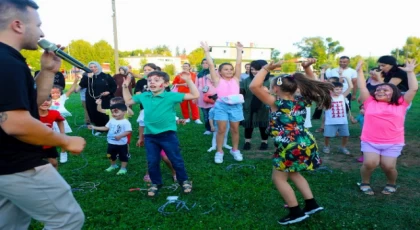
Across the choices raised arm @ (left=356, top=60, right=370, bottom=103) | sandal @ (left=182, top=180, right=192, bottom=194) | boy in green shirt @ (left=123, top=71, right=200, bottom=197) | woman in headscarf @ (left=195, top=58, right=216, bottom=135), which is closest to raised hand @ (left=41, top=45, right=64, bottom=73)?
boy in green shirt @ (left=123, top=71, right=200, bottom=197)

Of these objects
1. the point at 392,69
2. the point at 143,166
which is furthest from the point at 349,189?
the point at 143,166

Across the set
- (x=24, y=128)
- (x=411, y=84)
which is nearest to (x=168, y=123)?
(x=24, y=128)

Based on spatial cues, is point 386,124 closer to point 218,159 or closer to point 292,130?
point 292,130

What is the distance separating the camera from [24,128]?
1852 mm

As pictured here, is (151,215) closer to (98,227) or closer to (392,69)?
(98,227)

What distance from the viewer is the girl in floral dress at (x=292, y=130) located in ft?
11.2

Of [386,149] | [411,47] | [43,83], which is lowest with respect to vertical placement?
[386,149]

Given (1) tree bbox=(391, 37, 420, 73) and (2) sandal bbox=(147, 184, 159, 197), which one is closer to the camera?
(2) sandal bbox=(147, 184, 159, 197)

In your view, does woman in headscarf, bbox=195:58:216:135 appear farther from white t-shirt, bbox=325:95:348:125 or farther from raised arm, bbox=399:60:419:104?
raised arm, bbox=399:60:419:104

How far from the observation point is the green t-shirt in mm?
4355

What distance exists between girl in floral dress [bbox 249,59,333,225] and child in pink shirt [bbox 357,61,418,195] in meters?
1.28

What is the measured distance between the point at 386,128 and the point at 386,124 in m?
0.06

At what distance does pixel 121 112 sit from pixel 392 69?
4.82 m

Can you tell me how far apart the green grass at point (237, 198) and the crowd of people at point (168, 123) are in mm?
224
